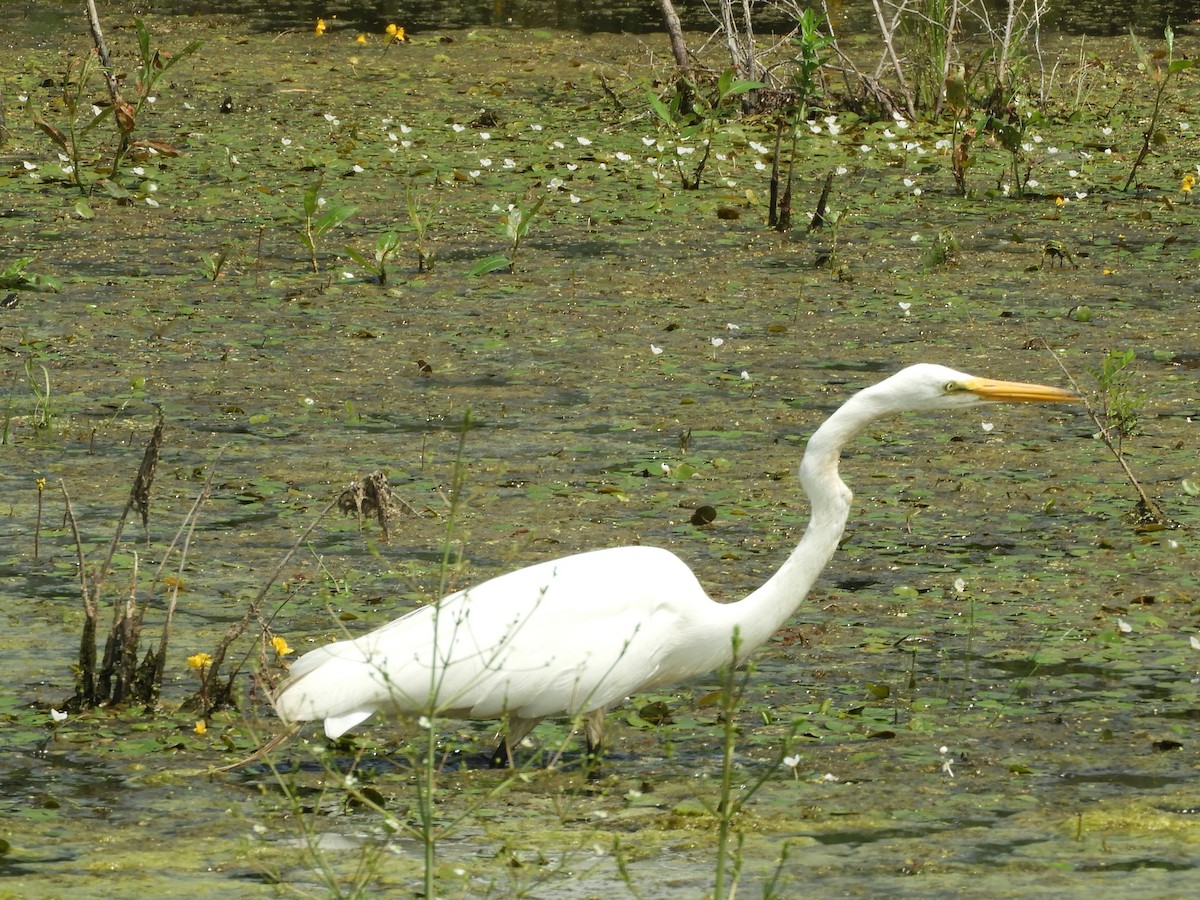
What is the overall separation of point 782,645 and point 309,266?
4080mm

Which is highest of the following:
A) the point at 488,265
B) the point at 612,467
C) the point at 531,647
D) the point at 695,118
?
the point at 531,647

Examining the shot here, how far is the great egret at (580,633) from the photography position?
12.8ft

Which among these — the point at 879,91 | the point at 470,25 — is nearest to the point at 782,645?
the point at 879,91

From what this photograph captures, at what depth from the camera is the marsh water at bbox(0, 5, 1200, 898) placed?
3.67 m

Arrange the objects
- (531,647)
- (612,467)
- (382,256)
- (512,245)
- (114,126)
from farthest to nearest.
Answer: (114,126) → (512,245) → (382,256) → (612,467) → (531,647)

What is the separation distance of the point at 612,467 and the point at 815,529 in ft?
6.28

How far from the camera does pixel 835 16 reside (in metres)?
15.0

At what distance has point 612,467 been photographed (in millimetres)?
5969

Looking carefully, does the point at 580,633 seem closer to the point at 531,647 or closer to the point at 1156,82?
the point at 531,647

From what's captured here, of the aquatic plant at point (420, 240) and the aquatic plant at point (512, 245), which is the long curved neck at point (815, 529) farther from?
the aquatic plant at point (420, 240)

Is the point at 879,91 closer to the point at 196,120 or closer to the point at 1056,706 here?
the point at 196,120

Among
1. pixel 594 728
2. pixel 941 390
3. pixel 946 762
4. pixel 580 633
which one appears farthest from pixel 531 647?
pixel 941 390

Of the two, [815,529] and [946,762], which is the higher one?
[815,529]

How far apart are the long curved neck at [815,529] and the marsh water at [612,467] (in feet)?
0.89
